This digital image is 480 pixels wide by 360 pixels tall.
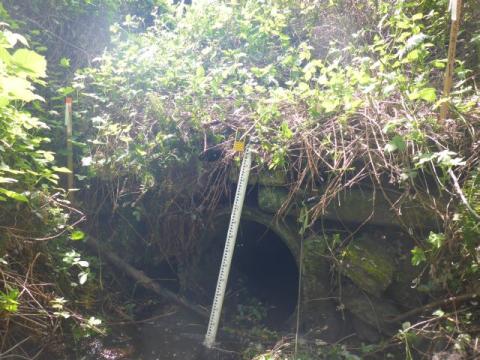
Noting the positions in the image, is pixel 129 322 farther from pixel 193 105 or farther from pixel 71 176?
pixel 193 105

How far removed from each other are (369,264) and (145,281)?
2.22 meters

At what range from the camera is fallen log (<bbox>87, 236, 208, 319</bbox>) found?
420 centimetres

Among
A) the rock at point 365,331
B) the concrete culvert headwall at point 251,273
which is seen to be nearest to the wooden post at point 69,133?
the concrete culvert headwall at point 251,273

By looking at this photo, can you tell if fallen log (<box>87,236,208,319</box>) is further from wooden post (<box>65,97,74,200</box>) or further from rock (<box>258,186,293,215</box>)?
rock (<box>258,186,293,215</box>)

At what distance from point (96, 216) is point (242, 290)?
6.09 ft

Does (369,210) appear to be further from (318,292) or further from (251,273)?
(251,273)

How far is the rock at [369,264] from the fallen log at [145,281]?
1.69m

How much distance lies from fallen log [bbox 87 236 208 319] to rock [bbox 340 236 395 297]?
5.53 ft

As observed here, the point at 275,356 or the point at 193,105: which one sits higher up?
the point at 193,105

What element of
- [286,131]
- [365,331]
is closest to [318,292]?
[365,331]

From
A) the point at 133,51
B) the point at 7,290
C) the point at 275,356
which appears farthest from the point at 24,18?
the point at 275,356

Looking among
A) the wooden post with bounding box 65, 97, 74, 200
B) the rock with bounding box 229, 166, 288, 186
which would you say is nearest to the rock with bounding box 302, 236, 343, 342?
the rock with bounding box 229, 166, 288, 186

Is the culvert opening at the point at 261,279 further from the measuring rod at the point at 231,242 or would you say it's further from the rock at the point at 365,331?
the rock at the point at 365,331

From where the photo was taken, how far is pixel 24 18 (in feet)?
15.4
